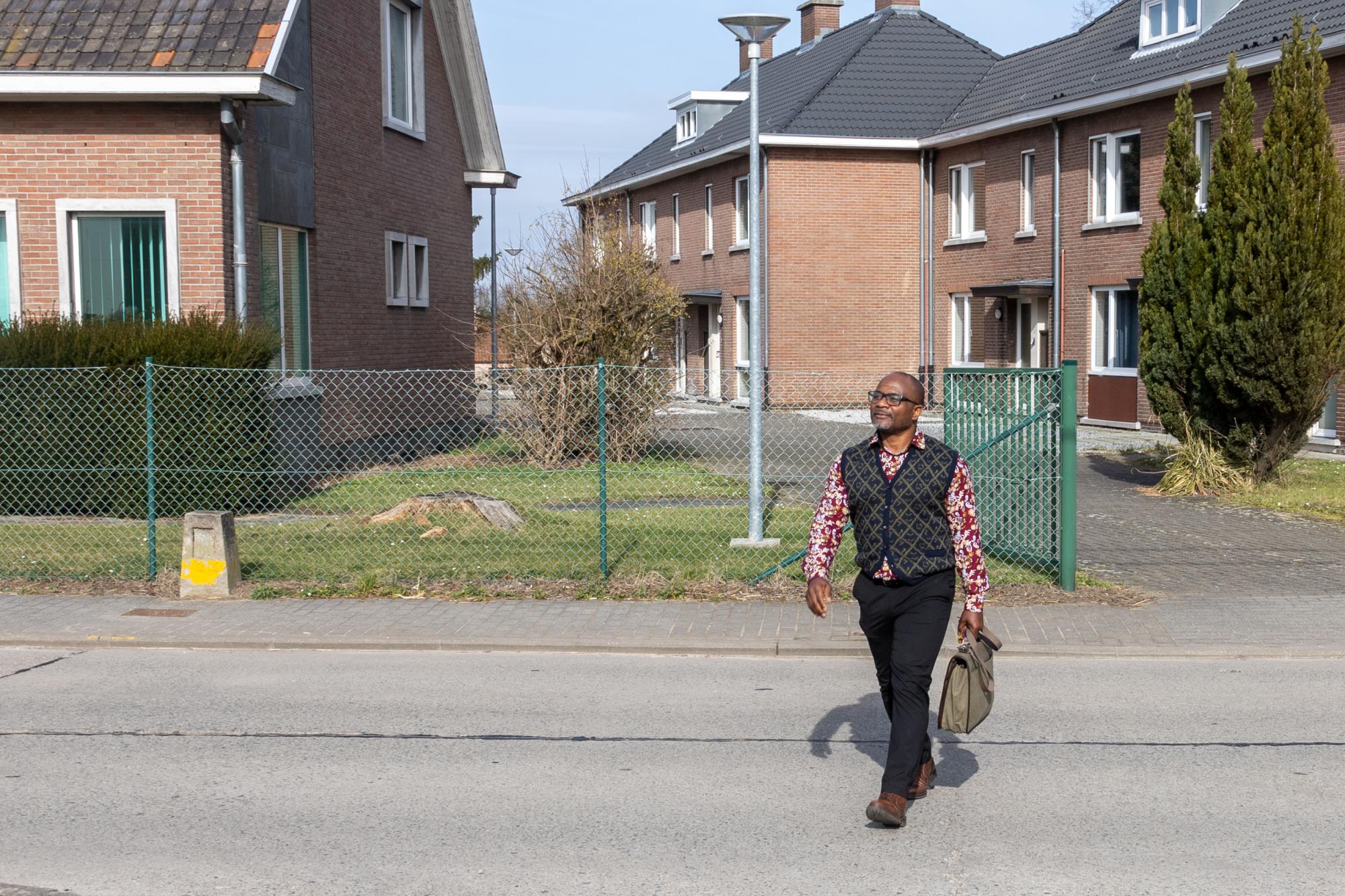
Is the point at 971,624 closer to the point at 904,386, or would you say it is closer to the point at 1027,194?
the point at 904,386

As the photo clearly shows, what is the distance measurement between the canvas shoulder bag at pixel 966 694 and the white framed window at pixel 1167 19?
22.2 m

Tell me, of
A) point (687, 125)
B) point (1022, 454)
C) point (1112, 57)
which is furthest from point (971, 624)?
point (687, 125)

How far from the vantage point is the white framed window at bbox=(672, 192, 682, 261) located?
124 feet

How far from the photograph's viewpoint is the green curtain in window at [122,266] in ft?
48.7

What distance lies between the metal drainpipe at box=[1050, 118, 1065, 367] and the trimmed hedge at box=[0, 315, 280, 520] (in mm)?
17251

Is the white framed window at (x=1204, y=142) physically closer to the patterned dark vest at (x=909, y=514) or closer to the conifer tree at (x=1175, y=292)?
the conifer tree at (x=1175, y=292)

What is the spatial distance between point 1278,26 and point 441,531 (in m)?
16.2

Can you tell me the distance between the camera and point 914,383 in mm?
5449

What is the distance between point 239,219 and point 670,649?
8.25 meters

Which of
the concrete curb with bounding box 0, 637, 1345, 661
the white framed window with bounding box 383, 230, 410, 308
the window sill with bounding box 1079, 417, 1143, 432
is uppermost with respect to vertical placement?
the white framed window with bounding box 383, 230, 410, 308

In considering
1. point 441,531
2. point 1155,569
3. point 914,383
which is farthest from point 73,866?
point 1155,569

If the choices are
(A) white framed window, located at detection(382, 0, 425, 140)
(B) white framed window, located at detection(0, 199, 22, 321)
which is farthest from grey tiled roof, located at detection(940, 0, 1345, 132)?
(B) white framed window, located at detection(0, 199, 22, 321)

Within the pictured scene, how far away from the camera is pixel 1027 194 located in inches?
1121

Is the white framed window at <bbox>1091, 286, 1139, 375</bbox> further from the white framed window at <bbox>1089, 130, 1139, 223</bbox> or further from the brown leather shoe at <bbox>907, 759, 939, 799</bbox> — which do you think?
the brown leather shoe at <bbox>907, 759, 939, 799</bbox>
